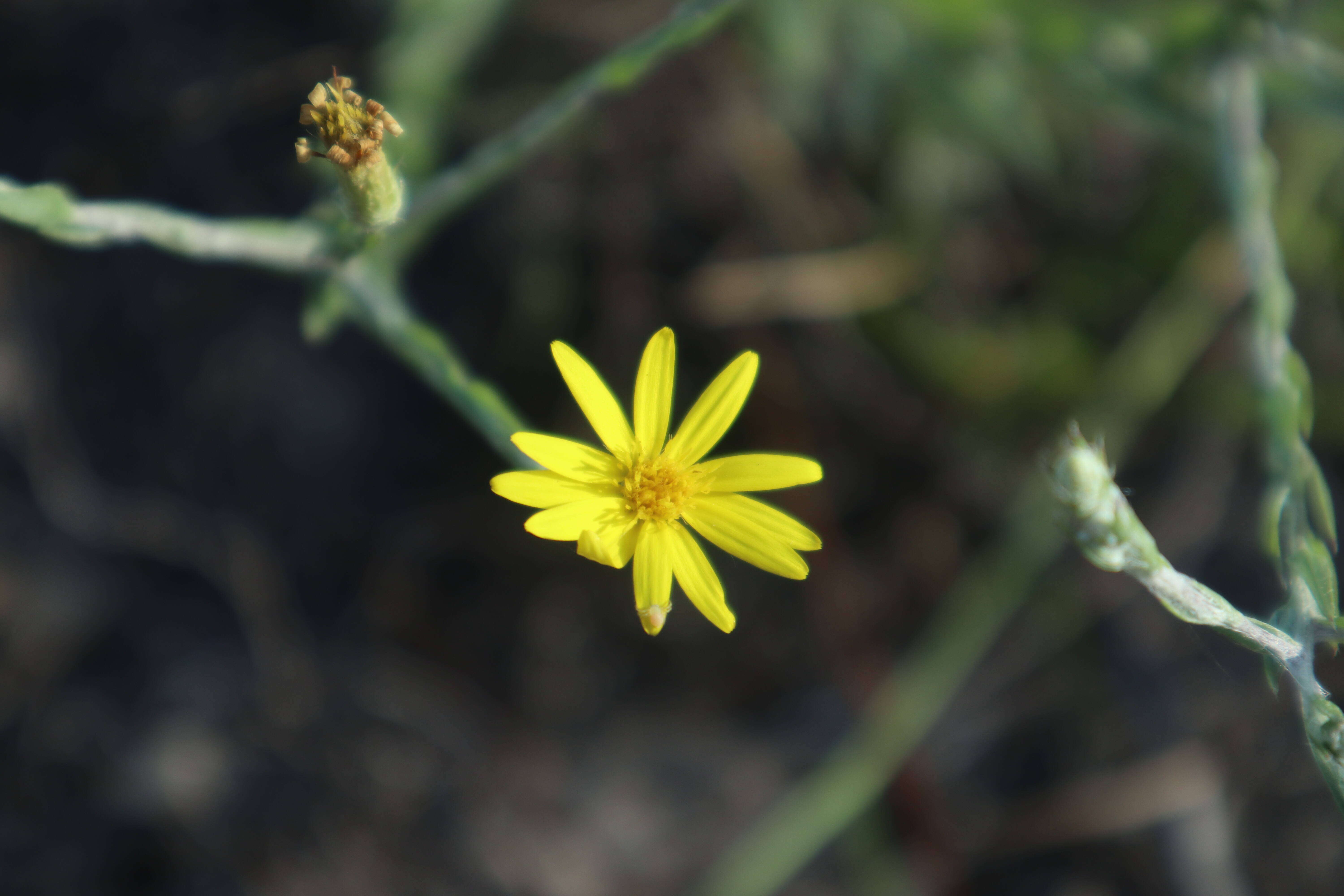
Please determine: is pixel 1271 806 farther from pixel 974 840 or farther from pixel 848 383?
pixel 848 383

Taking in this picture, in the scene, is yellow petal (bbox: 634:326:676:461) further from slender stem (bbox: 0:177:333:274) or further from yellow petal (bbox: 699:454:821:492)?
slender stem (bbox: 0:177:333:274)

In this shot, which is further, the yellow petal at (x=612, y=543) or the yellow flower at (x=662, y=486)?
the yellow flower at (x=662, y=486)

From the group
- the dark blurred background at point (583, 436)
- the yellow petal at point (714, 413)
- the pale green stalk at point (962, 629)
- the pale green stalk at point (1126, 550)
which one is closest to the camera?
the pale green stalk at point (1126, 550)

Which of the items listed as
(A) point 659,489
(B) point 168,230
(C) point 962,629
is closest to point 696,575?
(A) point 659,489

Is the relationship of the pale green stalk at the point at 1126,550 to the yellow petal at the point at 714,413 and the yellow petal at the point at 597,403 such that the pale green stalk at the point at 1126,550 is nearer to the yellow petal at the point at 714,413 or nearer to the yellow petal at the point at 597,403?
the yellow petal at the point at 714,413

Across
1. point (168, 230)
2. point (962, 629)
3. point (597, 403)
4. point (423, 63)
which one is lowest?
point (597, 403)

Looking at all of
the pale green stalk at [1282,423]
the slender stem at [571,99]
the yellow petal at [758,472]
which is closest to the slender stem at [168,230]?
the slender stem at [571,99]

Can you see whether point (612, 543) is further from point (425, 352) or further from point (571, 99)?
point (571, 99)
